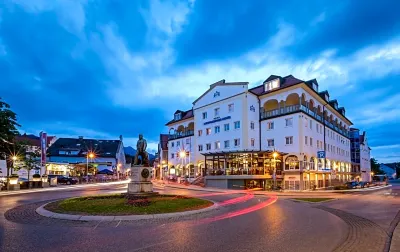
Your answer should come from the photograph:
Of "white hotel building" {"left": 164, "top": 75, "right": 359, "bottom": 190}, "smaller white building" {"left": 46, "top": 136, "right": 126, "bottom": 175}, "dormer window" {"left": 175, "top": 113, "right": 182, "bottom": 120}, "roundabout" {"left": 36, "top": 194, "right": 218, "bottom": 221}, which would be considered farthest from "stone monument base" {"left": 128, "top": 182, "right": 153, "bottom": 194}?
"smaller white building" {"left": 46, "top": 136, "right": 126, "bottom": 175}

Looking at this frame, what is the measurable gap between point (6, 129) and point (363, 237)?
37771 millimetres

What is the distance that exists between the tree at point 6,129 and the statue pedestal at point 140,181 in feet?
72.1

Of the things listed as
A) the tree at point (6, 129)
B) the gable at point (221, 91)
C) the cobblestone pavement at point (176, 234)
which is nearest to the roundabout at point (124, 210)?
the cobblestone pavement at point (176, 234)

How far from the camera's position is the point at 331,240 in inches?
372

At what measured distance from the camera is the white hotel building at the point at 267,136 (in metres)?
44.0

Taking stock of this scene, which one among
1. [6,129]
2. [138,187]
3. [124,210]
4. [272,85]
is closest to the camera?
[124,210]

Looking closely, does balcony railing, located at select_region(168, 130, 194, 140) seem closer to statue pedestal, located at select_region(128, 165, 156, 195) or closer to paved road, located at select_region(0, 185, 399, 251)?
statue pedestal, located at select_region(128, 165, 156, 195)

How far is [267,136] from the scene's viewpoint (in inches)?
1927

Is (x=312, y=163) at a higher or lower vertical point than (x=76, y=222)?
higher

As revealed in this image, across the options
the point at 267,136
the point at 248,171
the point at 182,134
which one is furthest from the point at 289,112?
the point at 182,134

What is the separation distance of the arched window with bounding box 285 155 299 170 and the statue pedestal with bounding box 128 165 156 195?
94.2 ft

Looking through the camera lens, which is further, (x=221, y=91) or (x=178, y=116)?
(x=178, y=116)

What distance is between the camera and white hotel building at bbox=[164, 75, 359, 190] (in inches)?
1734

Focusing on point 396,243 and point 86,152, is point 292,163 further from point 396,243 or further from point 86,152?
point 86,152
